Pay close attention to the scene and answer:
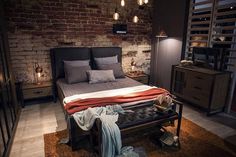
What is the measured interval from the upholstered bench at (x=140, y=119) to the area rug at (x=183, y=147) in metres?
0.36

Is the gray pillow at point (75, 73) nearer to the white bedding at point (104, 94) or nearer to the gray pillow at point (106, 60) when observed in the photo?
the gray pillow at point (106, 60)

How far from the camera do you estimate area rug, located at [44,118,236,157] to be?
7.17 feet

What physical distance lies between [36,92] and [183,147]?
9.65ft

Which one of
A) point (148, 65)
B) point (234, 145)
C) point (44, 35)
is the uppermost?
point (44, 35)

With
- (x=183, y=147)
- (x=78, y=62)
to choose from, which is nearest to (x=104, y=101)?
(x=183, y=147)

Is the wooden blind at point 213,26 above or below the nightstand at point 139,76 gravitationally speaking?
above

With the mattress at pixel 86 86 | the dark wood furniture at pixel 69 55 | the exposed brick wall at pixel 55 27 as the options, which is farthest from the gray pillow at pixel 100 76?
the exposed brick wall at pixel 55 27

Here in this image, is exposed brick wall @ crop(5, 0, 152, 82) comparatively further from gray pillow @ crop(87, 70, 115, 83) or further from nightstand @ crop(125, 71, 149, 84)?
gray pillow @ crop(87, 70, 115, 83)

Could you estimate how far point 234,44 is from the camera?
10.3 feet

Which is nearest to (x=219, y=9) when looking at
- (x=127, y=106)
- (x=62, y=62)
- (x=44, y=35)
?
(x=127, y=106)

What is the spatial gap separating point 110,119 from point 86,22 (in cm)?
282

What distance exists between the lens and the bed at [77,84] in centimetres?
252

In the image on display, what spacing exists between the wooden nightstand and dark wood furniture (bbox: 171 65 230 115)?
2923 millimetres

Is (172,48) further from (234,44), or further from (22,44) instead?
(22,44)
